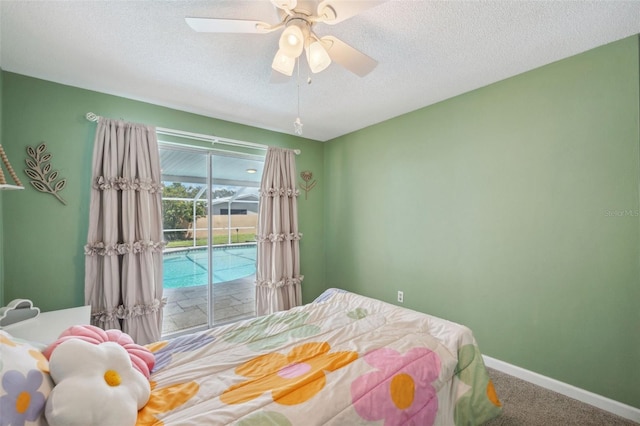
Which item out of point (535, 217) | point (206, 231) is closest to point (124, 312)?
point (206, 231)

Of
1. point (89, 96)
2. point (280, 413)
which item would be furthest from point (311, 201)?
point (280, 413)

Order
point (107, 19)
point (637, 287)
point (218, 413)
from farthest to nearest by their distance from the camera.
Answer: point (637, 287), point (107, 19), point (218, 413)

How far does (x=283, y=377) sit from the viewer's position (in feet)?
3.89

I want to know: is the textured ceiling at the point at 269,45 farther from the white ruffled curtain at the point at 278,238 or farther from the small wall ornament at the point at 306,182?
Result: the small wall ornament at the point at 306,182

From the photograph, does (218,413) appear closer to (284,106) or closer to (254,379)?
(254,379)

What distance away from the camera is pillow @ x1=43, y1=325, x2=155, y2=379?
105 cm

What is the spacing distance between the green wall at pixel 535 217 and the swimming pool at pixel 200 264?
1887 mm

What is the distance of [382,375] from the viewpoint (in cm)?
117

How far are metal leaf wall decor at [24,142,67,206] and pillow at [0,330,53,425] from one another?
5.56 feet

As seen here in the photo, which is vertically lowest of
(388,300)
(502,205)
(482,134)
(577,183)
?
(388,300)

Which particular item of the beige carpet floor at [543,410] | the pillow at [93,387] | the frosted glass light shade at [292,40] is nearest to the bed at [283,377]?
the pillow at [93,387]

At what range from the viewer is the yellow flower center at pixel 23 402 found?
750 mm

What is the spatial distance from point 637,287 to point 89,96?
4324 mm

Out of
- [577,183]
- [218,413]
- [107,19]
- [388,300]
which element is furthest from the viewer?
[388,300]
